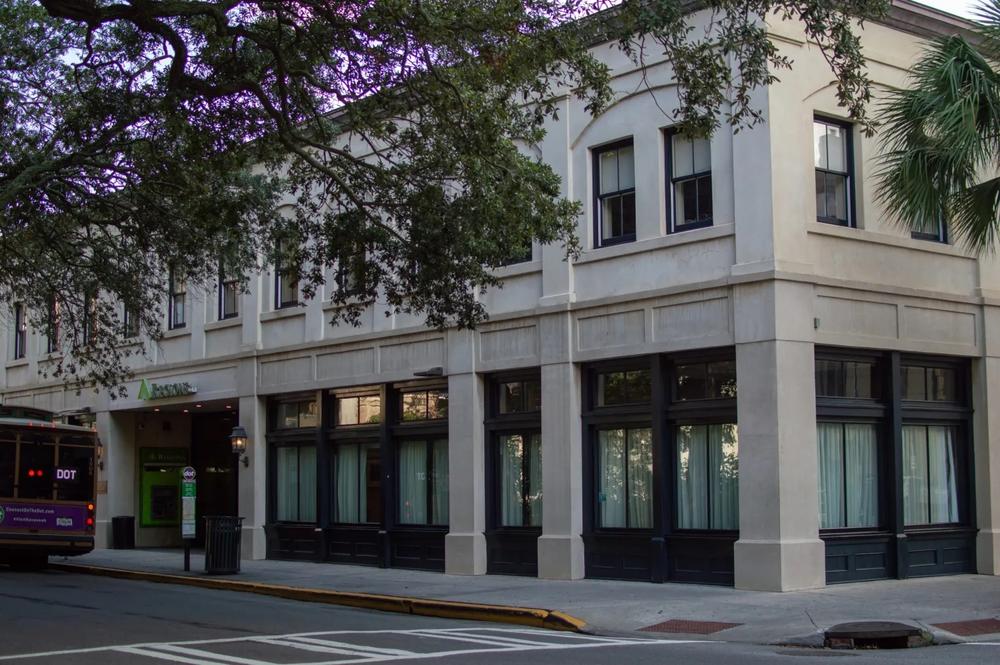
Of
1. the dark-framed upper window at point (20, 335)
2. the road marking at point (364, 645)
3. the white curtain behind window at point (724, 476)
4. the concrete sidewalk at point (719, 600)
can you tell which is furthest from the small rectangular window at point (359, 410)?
the dark-framed upper window at point (20, 335)

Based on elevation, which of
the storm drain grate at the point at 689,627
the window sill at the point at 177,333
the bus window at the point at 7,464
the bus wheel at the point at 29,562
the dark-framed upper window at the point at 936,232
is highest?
the dark-framed upper window at the point at 936,232

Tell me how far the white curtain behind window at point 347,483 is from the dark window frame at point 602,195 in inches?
307

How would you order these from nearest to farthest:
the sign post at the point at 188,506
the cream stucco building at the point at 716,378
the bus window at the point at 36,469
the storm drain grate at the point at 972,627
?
the storm drain grate at the point at 972,627, the cream stucco building at the point at 716,378, the sign post at the point at 188,506, the bus window at the point at 36,469

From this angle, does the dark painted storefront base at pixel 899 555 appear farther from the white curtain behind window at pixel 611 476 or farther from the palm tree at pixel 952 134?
the palm tree at pixel 952 134

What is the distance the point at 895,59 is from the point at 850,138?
1.83 m

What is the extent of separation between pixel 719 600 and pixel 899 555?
4.04 m

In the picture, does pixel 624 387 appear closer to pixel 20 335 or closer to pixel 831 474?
pixel 831 474

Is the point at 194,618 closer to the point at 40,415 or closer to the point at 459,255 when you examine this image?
the point at 459,255

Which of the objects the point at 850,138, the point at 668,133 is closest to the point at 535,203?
the point at 668,133

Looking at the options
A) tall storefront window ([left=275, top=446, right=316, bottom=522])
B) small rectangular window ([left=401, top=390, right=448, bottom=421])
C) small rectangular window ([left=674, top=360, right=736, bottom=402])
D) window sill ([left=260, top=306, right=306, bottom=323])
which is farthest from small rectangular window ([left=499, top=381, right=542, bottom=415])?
window sill ([left=260, top=306, right=306, bottom=323])

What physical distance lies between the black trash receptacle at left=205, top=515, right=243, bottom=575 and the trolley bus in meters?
4.22

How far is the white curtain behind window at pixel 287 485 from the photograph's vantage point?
89.0ft

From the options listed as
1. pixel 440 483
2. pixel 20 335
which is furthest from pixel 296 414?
pixel 20 335

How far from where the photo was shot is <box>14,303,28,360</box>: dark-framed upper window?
122ft
